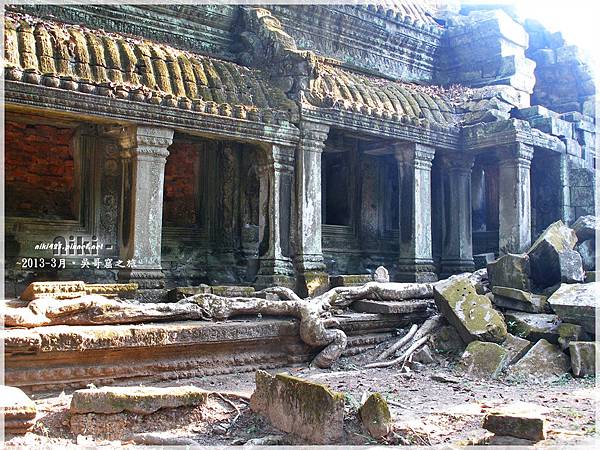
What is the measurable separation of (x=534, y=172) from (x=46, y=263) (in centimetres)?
818

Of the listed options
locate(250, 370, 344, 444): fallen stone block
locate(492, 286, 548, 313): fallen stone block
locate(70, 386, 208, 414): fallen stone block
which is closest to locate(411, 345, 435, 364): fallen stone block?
locate(492, 286, 548, 313): fallen stone block

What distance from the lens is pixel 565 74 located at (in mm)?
12758

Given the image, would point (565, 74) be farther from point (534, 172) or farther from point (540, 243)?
point (540, 243)

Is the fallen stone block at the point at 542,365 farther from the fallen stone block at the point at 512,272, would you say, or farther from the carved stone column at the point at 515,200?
the carved stone column at the point at 515,200

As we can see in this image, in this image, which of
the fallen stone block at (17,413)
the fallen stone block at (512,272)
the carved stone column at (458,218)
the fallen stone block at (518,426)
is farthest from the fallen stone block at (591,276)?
the fallen stone block at (17,413)

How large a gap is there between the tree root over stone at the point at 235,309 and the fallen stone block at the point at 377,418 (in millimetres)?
2483

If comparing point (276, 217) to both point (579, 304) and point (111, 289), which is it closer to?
point (111, 289)

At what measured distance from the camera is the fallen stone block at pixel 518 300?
7855 mm

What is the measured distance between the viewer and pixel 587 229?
9258 mm

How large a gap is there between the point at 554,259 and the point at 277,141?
157 inches

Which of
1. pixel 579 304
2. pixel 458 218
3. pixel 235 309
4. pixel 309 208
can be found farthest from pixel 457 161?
pixel 235 309

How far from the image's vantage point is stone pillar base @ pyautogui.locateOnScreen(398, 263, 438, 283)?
32.6 feet

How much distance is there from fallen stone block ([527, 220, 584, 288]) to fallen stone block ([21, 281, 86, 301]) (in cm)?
579

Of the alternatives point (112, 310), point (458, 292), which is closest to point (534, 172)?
point (458, 292)
